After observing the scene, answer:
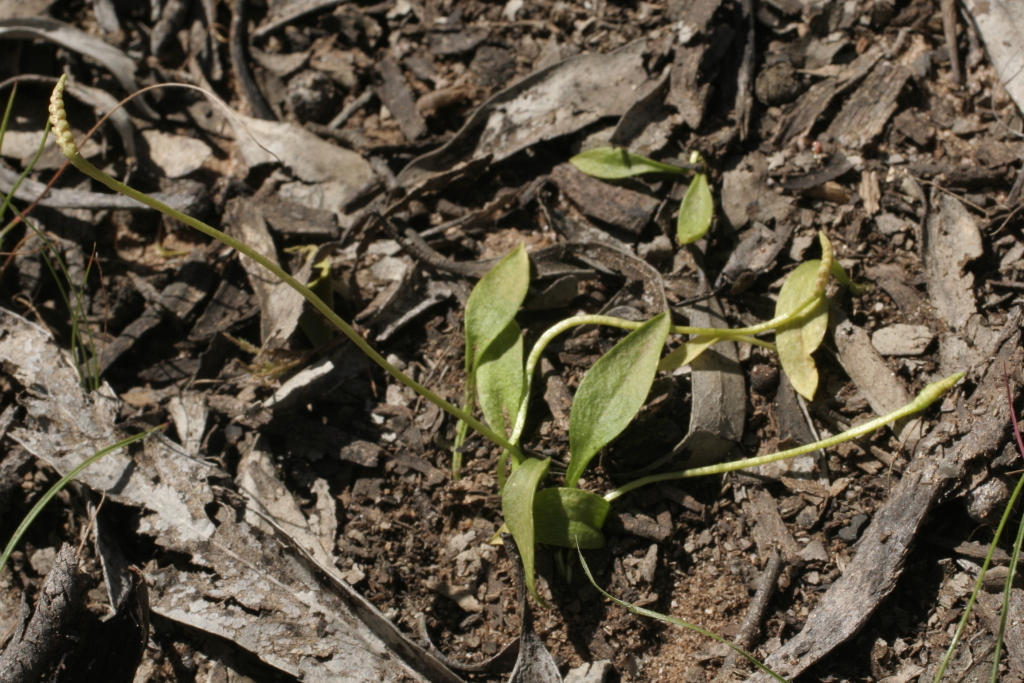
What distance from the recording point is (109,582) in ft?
5.91

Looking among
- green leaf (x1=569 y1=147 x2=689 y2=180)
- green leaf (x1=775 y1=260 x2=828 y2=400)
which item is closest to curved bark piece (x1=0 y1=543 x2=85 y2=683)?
green leaf (x1=569 y1=147 x2=689 y2=180)

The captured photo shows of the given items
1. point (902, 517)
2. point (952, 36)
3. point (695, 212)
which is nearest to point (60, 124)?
point (695, 212)

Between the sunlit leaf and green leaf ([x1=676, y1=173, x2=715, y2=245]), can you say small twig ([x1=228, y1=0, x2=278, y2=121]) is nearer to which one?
green leaf ([x1=676, y1=173, x2=715, y2=245])

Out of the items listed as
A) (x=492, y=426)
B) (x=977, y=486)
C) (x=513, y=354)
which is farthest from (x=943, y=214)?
(x=492, y=426)

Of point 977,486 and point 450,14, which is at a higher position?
point 450,14

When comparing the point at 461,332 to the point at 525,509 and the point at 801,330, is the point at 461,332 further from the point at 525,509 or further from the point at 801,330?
the point at 801,330

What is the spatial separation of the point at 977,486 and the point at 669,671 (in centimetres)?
87

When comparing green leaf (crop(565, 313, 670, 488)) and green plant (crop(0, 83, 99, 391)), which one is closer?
green leaf (crop(565, 313, 670, 488))

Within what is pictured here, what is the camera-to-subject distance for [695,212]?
83.3 inches

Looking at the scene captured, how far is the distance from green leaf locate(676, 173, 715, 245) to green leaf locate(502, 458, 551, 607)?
34.5 inches

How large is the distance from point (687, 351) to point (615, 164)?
70cm

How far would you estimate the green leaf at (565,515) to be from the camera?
5.64 ft

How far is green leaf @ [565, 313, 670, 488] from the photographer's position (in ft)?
5.83

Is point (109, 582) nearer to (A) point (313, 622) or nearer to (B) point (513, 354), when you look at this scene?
(A) point (313, 622)
